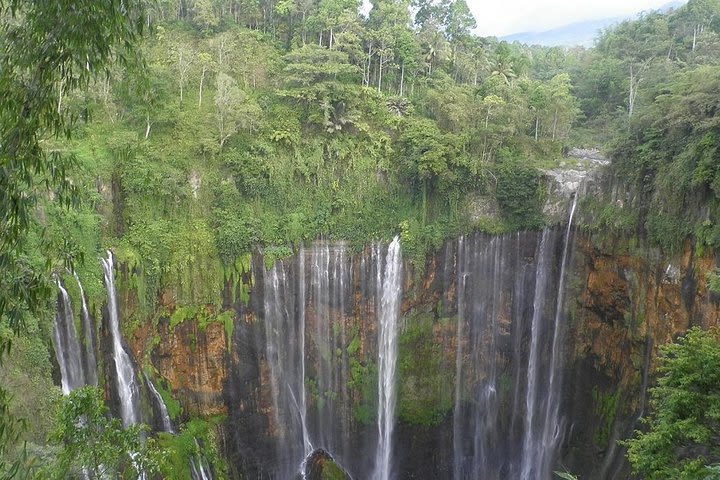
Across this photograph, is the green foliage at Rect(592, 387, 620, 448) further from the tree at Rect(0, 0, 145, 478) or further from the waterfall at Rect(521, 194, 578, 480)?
the tree at Rect(0, 0, 145, 478)

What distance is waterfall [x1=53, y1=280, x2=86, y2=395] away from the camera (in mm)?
11680

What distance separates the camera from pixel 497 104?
17812mm

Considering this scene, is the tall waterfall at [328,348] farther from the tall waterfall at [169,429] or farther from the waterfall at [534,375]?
the waterfall at [534,375]

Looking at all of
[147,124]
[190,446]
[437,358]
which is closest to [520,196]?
[437,358]

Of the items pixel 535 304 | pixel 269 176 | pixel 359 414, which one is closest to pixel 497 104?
pixel 535 304

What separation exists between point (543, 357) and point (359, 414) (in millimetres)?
5658

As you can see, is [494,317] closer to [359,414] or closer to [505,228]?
[505,228]

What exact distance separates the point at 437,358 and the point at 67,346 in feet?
32.9

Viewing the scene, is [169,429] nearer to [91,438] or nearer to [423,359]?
[423,359]

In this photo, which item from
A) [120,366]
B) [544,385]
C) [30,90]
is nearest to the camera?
[30,90]

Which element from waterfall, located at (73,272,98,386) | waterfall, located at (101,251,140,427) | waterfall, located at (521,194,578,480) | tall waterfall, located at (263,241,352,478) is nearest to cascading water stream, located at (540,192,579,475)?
waterfall, located at (521,194,578,480)

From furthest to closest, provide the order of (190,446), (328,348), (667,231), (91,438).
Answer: (328,348) → (190,446) → (667,231) → (91,438)

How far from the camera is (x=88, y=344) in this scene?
41.2 feet

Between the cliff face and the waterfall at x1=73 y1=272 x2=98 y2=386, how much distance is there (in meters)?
1.50
